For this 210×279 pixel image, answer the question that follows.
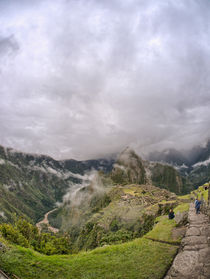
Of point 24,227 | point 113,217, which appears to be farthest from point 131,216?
point 24,227

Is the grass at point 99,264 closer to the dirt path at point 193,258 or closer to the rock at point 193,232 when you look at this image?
the dirt path at point 193,258

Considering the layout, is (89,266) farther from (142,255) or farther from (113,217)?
(113,217)

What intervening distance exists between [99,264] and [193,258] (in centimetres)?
580

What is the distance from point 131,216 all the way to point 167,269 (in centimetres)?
12339

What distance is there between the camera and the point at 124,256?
12.1 metres

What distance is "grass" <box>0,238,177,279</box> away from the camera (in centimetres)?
1014

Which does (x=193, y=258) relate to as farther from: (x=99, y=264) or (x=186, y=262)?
(x=99, y=264)

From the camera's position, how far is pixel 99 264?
11312 millimetres

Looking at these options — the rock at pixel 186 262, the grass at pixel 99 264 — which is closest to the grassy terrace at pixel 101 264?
the grass at pixel 99 264

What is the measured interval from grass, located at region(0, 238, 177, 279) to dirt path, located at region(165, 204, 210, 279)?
0.62 m

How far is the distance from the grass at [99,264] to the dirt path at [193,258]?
62 cm

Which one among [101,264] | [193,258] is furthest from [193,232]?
[101,264]

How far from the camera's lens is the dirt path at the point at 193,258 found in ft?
29.7

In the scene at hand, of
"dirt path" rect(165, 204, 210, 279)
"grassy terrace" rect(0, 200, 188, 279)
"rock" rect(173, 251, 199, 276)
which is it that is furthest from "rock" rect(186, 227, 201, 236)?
"rock" rect(173, 251, 199, 276)
